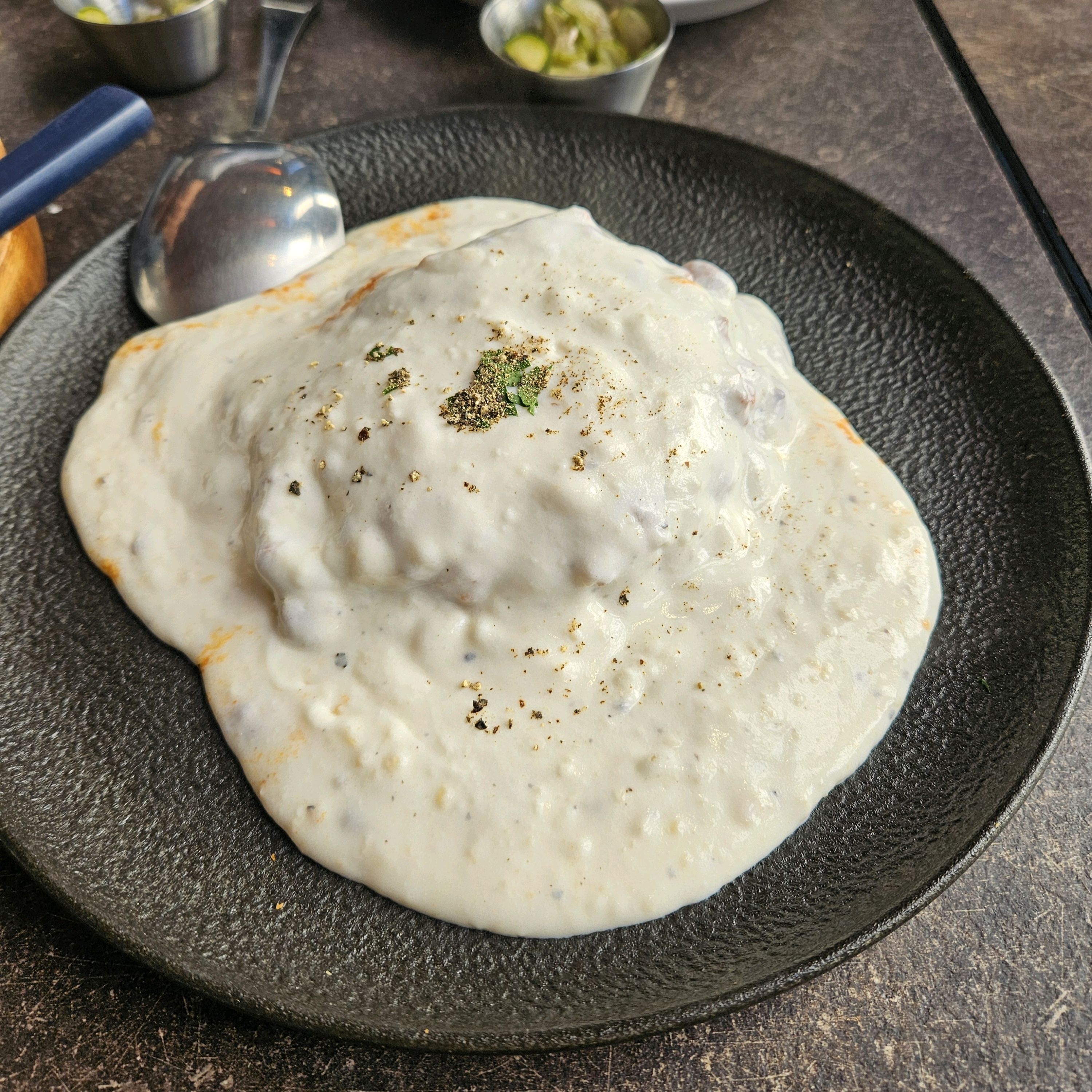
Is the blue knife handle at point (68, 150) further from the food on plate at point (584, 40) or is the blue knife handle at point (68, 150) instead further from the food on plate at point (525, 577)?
the food on plate at point (584, 40)

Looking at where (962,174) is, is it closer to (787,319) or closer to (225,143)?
(787,319)

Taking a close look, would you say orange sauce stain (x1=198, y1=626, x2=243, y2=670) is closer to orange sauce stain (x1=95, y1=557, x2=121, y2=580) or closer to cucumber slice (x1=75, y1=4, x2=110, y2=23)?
orange sauce stain (x1=95, y1=557, x2=121, y2=580)

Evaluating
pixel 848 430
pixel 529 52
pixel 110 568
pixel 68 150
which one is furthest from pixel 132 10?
pixel 848 430

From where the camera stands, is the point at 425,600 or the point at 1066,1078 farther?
the point at 425,600

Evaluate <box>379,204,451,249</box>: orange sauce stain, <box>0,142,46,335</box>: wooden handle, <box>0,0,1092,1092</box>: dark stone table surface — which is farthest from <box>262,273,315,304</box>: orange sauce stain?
<box>0,0,1092,1092</box>: dark stone table surface

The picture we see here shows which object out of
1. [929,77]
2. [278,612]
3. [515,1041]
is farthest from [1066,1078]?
[929,77]

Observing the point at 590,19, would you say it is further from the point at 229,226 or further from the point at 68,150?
the point at 68,150

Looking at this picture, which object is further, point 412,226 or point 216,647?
point 412,226
